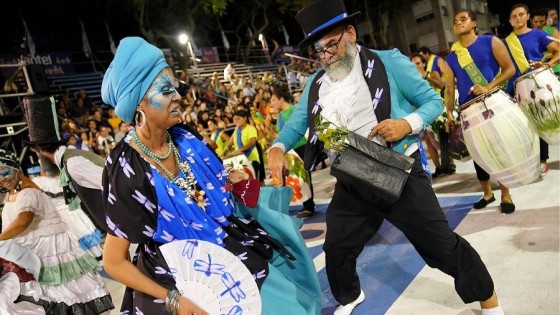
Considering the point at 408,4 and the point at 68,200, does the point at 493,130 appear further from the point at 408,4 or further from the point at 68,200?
the point at 408,4

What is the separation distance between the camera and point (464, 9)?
387 centimetres

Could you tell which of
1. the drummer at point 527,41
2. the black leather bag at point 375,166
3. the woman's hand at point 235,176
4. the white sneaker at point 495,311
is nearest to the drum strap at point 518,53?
the drummer at point 527,41

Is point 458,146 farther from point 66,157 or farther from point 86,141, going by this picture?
point 86,141

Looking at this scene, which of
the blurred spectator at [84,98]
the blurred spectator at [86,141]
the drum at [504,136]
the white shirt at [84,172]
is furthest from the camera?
the blurred spectator at [84,98]

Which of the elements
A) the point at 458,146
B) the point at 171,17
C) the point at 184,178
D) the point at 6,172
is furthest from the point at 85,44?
the point at 184,178

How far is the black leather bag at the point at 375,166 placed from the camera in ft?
7.25

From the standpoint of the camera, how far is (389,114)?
2.32m

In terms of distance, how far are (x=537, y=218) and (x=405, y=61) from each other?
90.9 inches

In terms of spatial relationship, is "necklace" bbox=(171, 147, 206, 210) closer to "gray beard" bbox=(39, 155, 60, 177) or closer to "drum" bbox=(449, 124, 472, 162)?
"gray beard" bbox=(39, 155, 60, 177)

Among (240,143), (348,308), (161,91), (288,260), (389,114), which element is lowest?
(348,308)

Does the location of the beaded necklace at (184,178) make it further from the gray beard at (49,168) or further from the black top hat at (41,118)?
the gray beard at (49,168)

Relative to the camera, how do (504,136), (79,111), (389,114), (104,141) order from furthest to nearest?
1. (79,111)
2. (104,141)
3. (504,136)
4. (389,114)

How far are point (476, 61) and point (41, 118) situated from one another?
3806mm

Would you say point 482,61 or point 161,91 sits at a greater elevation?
point 161,91
